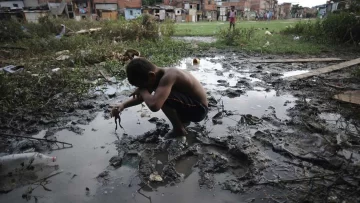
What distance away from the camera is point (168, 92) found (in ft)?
7.40

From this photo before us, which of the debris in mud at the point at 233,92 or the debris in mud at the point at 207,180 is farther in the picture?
the debris in mud at the point at 233,92

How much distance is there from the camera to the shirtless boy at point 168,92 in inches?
88.3

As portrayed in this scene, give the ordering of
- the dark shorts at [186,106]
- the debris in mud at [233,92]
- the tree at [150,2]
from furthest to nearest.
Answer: the tree at [150,2]
the debris in mud at [233,92]
the dark shorts at [186,106]

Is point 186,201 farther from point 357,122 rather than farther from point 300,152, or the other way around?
point 357,122

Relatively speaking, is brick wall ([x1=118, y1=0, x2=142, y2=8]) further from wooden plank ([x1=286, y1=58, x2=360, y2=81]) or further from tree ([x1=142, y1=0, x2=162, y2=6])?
wooden plank ([x1=286, y1=58, x2=360, y2=81])

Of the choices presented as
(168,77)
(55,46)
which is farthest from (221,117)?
(55,46)

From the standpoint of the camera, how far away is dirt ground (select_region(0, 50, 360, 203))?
1.94m

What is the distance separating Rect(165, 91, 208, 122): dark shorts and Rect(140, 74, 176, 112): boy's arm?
236 millimetres

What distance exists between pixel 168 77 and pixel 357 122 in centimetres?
261

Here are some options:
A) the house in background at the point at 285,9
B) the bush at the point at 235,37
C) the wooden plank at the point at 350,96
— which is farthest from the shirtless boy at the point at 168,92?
the house in background at the point at 285,9

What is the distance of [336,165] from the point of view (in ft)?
7.07

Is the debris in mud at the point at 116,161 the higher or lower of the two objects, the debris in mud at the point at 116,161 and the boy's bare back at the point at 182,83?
the lower

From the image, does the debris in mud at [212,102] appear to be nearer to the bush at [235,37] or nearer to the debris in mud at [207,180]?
the debris in mud at [207,180]

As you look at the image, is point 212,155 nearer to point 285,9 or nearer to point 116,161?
point 116,161
